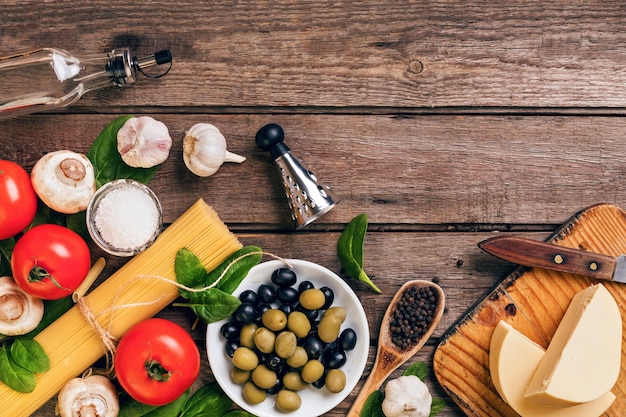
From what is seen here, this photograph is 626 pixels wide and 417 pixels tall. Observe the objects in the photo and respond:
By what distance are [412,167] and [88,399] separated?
73cm

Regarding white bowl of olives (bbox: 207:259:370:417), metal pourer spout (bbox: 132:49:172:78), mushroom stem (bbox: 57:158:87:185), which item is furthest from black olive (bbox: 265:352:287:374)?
metal pourer spout (bbox: 132:49:172:78)

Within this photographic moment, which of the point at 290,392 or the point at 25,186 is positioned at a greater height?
the point at 25,186

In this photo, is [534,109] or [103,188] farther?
[534,109]

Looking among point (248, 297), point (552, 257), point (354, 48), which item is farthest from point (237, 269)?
point (552, 257)

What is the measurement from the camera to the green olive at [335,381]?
1137 mm

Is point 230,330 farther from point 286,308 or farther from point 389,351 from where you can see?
point 389,351

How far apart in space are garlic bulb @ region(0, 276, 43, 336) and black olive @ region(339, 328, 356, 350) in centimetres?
55

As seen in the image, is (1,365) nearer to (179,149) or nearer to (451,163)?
(179,149)

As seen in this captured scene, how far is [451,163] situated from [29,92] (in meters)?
0.80

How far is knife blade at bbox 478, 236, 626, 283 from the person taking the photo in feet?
3.86

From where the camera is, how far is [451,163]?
1229 millimetres

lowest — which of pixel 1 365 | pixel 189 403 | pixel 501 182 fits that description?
pixel 189 403

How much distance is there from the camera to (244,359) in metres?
1.12

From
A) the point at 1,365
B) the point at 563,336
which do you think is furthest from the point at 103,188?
the point at 563,336
